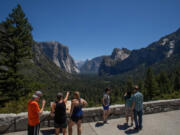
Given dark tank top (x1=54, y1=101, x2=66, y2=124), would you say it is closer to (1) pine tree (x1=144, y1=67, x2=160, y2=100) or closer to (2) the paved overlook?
(2) the paved overlook

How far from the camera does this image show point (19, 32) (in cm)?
1230

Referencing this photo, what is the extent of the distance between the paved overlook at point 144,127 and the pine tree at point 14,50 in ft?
26.4

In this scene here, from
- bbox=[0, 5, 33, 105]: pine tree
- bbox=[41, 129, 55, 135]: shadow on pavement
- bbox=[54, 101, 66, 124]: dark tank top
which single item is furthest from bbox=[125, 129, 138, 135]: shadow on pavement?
bbox=[0, 5, 33, 105]: pine tree

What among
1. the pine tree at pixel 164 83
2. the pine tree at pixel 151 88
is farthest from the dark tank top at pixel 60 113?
the pine tree at pixel 164 83

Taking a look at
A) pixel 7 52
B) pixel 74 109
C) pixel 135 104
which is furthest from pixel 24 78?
pixel 135 104

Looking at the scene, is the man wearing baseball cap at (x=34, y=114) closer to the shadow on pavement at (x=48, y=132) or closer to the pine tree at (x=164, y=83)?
the shadow on pavement at (x=48, y=132)

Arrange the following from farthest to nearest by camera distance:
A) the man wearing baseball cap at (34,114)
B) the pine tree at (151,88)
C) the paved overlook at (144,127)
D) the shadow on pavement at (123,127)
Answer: the pine tree at (151,88), the shadow on pavement at (123,127), the paved overlook at (144,127), the man wearing baseball cap at (34,114)

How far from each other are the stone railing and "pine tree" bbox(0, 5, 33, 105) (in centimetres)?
751

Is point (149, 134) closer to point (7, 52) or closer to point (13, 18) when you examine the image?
point (7, 52)

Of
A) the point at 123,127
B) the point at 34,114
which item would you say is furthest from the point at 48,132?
the point at 123,127

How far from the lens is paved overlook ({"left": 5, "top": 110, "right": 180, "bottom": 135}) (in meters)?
4.62

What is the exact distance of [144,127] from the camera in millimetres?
5094

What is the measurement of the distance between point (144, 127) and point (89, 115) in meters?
2.56

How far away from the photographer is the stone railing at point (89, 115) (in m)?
4.48
